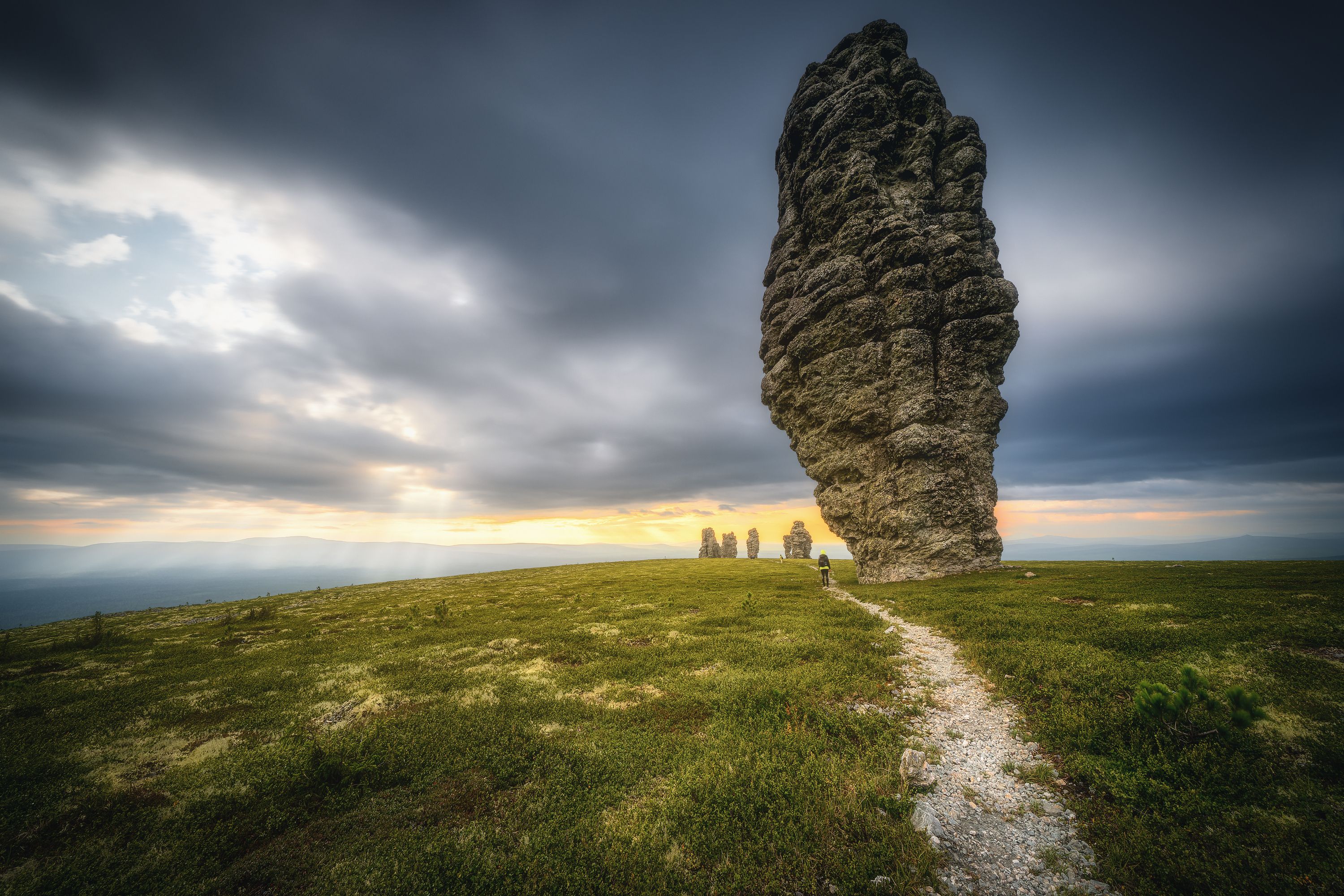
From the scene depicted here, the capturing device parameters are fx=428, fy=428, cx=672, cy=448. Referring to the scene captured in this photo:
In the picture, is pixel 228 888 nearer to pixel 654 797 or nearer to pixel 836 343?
pixel 654 797

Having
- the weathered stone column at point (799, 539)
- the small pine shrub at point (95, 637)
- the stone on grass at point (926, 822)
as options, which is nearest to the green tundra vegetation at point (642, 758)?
the stone on grass at point (926, 822)

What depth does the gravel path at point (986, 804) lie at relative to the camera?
7109 millimetres

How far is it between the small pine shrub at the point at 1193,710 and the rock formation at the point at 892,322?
88.8 ft

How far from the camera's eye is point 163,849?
825cm

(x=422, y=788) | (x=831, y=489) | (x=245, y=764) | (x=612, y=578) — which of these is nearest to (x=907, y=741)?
(x=422, y=788)

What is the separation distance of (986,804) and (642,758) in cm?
760

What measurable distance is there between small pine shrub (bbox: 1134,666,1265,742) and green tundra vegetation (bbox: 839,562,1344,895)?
12cm

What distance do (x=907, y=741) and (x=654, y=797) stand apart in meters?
6.89

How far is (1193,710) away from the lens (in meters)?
10.4

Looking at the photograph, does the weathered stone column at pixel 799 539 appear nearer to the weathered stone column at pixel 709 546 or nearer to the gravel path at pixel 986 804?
the weathered stone column at pixel 709 546

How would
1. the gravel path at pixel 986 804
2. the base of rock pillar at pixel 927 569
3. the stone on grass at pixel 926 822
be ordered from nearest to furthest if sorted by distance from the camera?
the gravel path at pixel 986 804 < the stone on grass at pixel 926 822 < the base of rock pillar at pixel 927 569

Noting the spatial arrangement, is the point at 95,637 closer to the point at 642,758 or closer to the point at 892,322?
the point at 642,758

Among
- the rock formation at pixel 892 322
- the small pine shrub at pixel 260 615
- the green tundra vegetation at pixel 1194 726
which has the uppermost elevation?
the rock formation at pixel 892 322

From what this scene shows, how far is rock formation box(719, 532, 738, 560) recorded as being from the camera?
96463 millimetres
